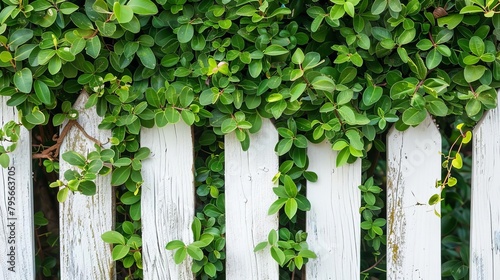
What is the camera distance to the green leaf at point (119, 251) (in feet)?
6.77

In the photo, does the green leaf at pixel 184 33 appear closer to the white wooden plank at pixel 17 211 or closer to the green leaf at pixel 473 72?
the white wooden plank at pixel 17 211

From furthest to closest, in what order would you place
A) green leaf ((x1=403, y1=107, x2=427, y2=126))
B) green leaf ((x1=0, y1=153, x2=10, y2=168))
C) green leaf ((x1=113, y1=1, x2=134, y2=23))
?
green leaf ((x1=0, y1=153, x2=10, y2=168))
green leaf ((x1=403, y1=107, x2=427, y2=126))
green leaf ((x1=113, y1=1, x2=134, y2=23))

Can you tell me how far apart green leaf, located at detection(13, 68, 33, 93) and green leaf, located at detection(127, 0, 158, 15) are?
374 mm

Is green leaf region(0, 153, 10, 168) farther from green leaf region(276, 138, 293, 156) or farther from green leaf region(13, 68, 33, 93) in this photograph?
→ green leaf region(276, 138, 293, 156)

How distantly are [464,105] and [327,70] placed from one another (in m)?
0.42

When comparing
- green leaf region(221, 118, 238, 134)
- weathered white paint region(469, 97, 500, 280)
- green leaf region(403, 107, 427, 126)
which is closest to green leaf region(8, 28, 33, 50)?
green leaf region(221, 118, 238, 134)

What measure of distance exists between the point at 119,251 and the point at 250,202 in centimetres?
43

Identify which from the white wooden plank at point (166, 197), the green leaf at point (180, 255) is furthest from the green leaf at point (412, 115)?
the green leaf at point (180, 255)

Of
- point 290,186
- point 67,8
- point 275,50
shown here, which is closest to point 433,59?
point 275,50

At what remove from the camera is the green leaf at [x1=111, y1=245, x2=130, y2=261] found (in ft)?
6.77

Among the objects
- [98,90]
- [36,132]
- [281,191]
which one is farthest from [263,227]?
[36,132]

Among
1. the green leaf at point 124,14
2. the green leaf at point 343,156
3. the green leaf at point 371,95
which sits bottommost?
the green leaf at point 343,156

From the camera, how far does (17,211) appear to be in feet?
7.00

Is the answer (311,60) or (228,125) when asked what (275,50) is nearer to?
(311,60)
